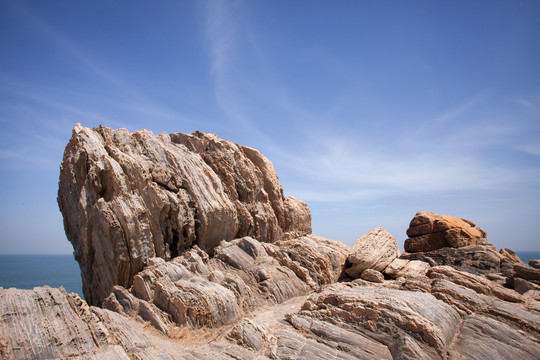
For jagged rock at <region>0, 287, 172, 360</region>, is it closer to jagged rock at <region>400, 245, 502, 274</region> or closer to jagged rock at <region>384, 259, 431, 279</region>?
jagged rock at <region>384, 259, 431, 279</region>

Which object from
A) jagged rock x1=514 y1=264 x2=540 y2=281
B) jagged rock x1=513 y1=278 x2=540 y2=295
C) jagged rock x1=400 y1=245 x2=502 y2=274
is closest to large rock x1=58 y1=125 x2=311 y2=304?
jagged rock x1=400 y1=245 x2=502 y2=274

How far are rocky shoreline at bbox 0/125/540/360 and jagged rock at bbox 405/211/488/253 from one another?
284cm

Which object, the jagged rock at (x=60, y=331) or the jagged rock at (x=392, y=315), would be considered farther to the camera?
the jagged rock at (x=392, y=315)

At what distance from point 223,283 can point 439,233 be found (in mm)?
28215

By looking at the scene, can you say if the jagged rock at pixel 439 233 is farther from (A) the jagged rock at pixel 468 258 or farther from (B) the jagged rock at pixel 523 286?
(B) the jagged rock at pixel 523 286

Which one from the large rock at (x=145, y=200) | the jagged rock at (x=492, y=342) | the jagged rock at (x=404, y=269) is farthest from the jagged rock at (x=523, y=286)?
the large rock at (x=145, y=200)

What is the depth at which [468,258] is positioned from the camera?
3197cm

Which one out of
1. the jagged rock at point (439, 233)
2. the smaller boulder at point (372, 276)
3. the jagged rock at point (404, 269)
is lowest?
the smaller boulder at point (372, 276)

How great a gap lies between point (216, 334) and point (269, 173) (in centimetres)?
1815

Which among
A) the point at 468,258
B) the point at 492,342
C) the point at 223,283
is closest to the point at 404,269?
the point at 468,258

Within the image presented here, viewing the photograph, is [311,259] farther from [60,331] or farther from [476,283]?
[60,331]

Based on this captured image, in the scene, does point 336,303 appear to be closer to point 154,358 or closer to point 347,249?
point 154,358

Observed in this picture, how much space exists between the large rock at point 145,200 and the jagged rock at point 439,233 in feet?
63.1

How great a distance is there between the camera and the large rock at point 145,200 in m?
19.9
